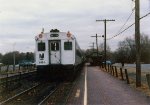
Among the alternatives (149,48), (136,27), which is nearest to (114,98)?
(136,27)

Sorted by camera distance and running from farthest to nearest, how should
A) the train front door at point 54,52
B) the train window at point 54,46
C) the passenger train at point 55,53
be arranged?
the train window at point 54,46
the train front door at point 54,52
the passenger train at point 55,53

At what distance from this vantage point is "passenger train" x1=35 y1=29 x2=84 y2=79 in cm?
3080

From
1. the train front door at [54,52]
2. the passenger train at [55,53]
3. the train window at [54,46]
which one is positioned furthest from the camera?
the train window at [54,46]

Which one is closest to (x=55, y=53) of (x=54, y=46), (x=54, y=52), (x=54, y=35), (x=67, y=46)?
(x=54, y=52)

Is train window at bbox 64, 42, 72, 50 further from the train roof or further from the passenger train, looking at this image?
the train roof

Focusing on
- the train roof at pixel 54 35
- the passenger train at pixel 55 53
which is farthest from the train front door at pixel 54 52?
the train roof at pixel 54 35

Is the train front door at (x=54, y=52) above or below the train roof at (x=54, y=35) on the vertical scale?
below

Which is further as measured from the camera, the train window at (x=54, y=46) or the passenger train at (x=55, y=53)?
the train window at (x=54, y=46)

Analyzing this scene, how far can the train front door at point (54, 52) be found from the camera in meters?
30.9

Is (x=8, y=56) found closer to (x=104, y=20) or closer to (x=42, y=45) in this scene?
(x=104, y=20)

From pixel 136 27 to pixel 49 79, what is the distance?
10001 millimetres

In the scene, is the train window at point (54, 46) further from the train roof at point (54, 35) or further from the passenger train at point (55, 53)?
the train roof at point (54, 35)

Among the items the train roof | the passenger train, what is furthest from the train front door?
the train roof

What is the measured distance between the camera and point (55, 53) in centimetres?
3103
